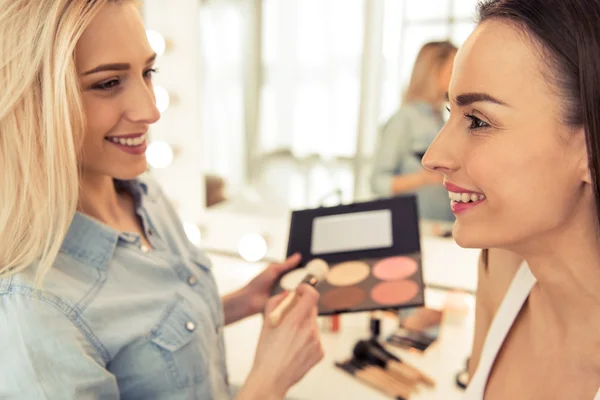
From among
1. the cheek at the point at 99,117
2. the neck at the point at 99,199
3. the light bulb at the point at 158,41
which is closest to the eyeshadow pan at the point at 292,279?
the neck at the point at 99,199

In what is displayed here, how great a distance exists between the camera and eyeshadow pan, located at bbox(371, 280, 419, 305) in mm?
891

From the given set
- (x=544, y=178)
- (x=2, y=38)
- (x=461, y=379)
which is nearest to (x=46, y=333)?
(x=2, y=38)

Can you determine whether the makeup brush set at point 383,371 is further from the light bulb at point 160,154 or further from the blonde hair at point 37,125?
the light bulb at point 160,154

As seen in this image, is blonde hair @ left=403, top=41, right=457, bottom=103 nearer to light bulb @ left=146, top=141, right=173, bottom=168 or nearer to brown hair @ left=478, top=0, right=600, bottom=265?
brown hair @ left=478, top=0, right=600, bottom=265

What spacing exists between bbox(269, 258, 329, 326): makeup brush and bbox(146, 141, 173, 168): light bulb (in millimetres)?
671

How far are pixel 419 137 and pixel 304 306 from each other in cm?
52

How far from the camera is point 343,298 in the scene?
93 cm

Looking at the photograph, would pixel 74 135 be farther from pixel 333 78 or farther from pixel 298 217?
pixel 333 78

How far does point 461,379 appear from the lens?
99 cm

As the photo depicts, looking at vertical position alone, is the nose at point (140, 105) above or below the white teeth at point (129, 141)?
above

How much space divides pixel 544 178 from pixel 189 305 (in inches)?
20.0

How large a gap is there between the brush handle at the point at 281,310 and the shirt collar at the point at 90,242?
25 cm

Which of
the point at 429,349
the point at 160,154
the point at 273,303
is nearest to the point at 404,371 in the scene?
the point at 429,349

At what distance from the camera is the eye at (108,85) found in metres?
0.67
